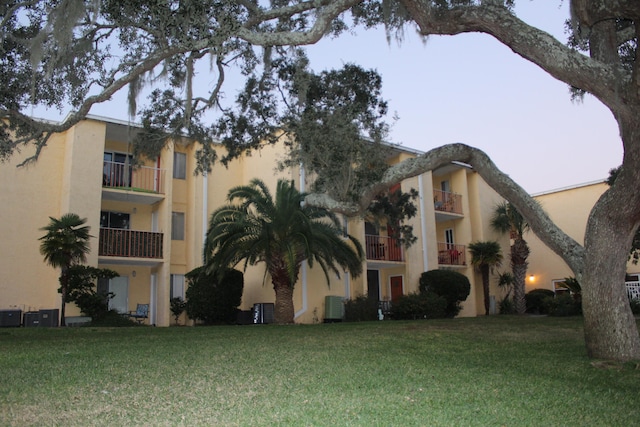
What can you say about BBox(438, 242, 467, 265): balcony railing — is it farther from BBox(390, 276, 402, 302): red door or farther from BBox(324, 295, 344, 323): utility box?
BBox(324, 295, 344, 323): utility box

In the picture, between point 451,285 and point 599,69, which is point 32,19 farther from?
point 451,285

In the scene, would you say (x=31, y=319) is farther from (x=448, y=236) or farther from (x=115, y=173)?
(x=448, y=236)

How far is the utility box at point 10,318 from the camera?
16984mm

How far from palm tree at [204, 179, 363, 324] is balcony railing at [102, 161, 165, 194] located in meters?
4.61

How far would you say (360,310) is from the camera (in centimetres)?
2122

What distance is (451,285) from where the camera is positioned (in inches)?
950

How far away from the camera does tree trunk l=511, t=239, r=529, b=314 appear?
27.2 meters

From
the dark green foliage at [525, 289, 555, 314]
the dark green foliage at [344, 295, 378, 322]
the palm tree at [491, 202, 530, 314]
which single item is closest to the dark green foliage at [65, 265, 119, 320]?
the dark green foliage at [344, 295, 378, 322]

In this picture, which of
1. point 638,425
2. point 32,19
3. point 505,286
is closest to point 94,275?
point 32,19

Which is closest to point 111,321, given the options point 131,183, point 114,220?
point 114,220

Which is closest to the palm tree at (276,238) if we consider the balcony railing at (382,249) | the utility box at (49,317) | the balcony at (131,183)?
the balcony at (131,183)

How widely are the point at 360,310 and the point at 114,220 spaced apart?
34.3 feet

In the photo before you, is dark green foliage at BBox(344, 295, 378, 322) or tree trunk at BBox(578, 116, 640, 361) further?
dark green foliage at BBox(344, 295, 378, 322)

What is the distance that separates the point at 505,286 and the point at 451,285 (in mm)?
7004
